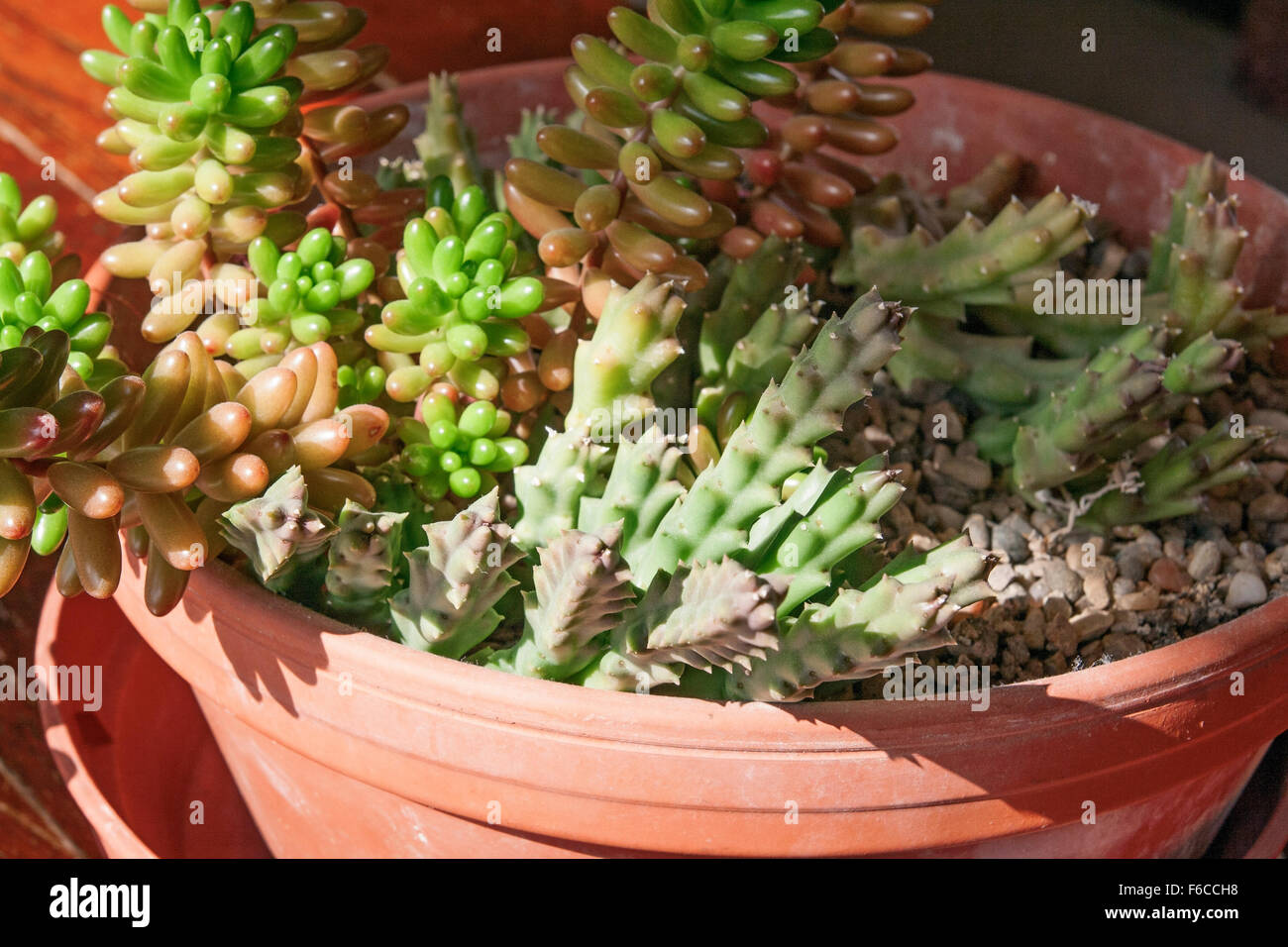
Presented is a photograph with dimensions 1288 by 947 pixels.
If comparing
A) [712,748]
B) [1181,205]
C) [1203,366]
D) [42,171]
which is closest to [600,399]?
[712,748]

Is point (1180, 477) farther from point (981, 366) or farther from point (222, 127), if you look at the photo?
point (222, 127)

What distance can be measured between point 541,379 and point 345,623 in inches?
8.7

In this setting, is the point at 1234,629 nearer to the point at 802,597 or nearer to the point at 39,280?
the point at 802,597

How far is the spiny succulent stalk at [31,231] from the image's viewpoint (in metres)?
0.84

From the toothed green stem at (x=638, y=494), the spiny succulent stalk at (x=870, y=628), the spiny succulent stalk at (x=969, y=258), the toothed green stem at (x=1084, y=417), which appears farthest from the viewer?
the spiny succulent stalk at (x=969, y=258)

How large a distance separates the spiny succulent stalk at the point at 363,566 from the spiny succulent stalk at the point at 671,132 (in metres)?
0.25

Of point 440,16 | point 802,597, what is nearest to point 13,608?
point 440,16

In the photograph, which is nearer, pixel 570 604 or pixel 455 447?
pixel 570 604

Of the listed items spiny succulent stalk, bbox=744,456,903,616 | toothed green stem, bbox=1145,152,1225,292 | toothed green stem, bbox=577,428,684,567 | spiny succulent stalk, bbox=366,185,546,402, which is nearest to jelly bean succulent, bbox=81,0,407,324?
spiny succulent stalk, bbox=366,185,546,402

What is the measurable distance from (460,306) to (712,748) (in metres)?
0.34

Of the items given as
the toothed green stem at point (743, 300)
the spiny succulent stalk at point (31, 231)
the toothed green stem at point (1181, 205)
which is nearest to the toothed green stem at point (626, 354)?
the toothed green stem at point (743, 300)

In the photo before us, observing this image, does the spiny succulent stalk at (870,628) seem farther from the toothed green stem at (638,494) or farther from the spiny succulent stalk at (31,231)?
→ the spiny succulent stalk at (31,231)

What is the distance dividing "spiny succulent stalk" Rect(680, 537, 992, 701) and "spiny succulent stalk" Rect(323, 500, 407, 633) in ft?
0.72

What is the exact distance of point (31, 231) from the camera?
2.80 ft
